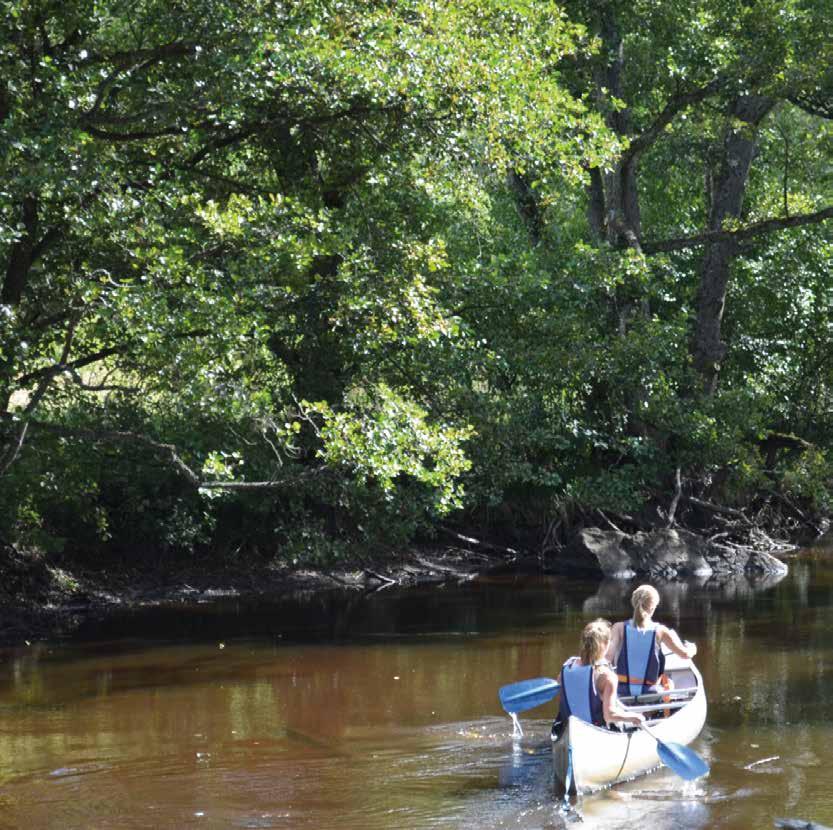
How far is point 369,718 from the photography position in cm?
1157

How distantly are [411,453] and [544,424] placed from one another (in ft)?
21.3

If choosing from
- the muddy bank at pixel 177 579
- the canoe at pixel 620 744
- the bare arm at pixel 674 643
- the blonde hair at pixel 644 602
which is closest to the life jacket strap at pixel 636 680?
the canoe at pixel 620 744

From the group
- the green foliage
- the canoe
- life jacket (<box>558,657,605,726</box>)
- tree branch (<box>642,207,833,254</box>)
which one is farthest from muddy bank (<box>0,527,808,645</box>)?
the canoe

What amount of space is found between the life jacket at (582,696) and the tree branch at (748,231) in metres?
12.5

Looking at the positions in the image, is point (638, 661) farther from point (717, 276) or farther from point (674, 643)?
point (717, 276)

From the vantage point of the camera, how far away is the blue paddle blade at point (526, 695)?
1073 cm

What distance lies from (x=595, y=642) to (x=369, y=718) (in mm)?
3032

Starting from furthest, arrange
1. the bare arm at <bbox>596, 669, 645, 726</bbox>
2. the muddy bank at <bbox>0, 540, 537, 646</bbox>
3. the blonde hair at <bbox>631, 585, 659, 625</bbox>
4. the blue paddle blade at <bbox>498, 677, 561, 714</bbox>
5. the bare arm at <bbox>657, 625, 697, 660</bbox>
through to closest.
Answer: the muddy bank at <bbox>0, 540, 537, 646</bbox>
the blue paddle blade at <bbox>498, 677, 561, 714</bbox>
the bare arm at <bbox>657, 625, 697, 660</bbox>
the blonde hair at <bbox>631, 585, 659, 625</bbox>
the bare arm at <bbox>596, 669, 645, 726</bbox>

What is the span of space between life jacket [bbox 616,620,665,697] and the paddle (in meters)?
0.82

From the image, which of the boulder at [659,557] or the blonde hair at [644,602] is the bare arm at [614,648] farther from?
the boulder at [659,557]

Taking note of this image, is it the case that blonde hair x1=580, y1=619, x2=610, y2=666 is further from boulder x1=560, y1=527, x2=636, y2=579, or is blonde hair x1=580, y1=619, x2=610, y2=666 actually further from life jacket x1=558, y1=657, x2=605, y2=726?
boulder x1=560, y1=527, x2=636, y2=579

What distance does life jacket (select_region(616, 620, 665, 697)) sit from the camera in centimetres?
1023

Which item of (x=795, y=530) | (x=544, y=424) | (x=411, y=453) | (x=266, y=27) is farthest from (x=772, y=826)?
(x=795, y=530)

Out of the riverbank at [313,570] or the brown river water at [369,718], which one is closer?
the brown river water at [369,718]
